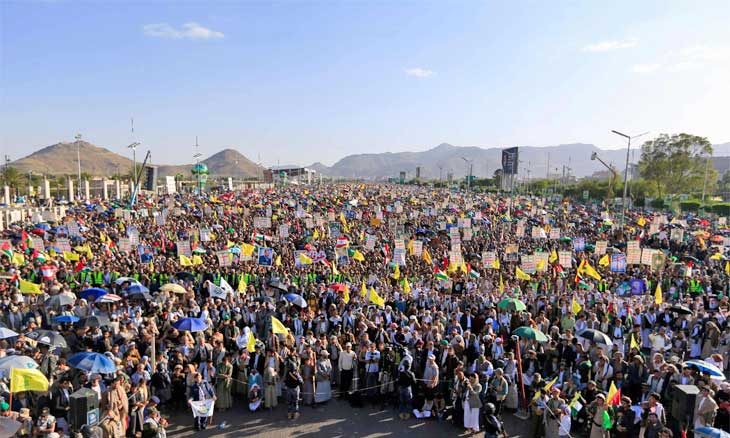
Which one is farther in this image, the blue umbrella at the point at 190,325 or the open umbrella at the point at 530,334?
the blue umbrella at the point at 190,325

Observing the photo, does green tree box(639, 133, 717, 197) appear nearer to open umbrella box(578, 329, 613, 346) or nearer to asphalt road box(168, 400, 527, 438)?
open umbrella box(578, 329, 613, 346)

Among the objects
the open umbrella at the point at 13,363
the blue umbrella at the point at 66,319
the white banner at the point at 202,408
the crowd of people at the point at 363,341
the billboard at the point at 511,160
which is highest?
the billboard at the point at 511,160

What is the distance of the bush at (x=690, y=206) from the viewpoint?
6089cm

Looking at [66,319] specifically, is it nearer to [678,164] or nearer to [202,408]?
[202,408]

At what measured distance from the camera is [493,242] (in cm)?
2864

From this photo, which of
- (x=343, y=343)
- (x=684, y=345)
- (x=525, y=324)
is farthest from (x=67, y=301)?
(x=684, y=345)

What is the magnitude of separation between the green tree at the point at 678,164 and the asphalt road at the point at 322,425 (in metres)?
71.4

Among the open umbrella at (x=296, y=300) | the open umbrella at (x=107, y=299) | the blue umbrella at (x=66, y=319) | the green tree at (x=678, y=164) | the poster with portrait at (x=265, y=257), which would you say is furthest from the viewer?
the green tree at (x=678, y=164)

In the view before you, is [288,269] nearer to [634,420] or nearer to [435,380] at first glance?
[435,380]

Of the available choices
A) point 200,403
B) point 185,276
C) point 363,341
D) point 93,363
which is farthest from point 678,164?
point 93,363

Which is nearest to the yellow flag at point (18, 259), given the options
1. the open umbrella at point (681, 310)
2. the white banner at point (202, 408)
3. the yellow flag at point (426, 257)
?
the white banner at point (202, 408)

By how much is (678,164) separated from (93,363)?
76520 millimetres

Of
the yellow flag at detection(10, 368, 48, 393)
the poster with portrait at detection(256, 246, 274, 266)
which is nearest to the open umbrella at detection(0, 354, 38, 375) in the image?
the yellow flag at detection(10, 368, 48, 393)

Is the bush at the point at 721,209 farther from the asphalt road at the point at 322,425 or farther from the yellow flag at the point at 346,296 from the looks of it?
the asphalt road at the point at 322,425
